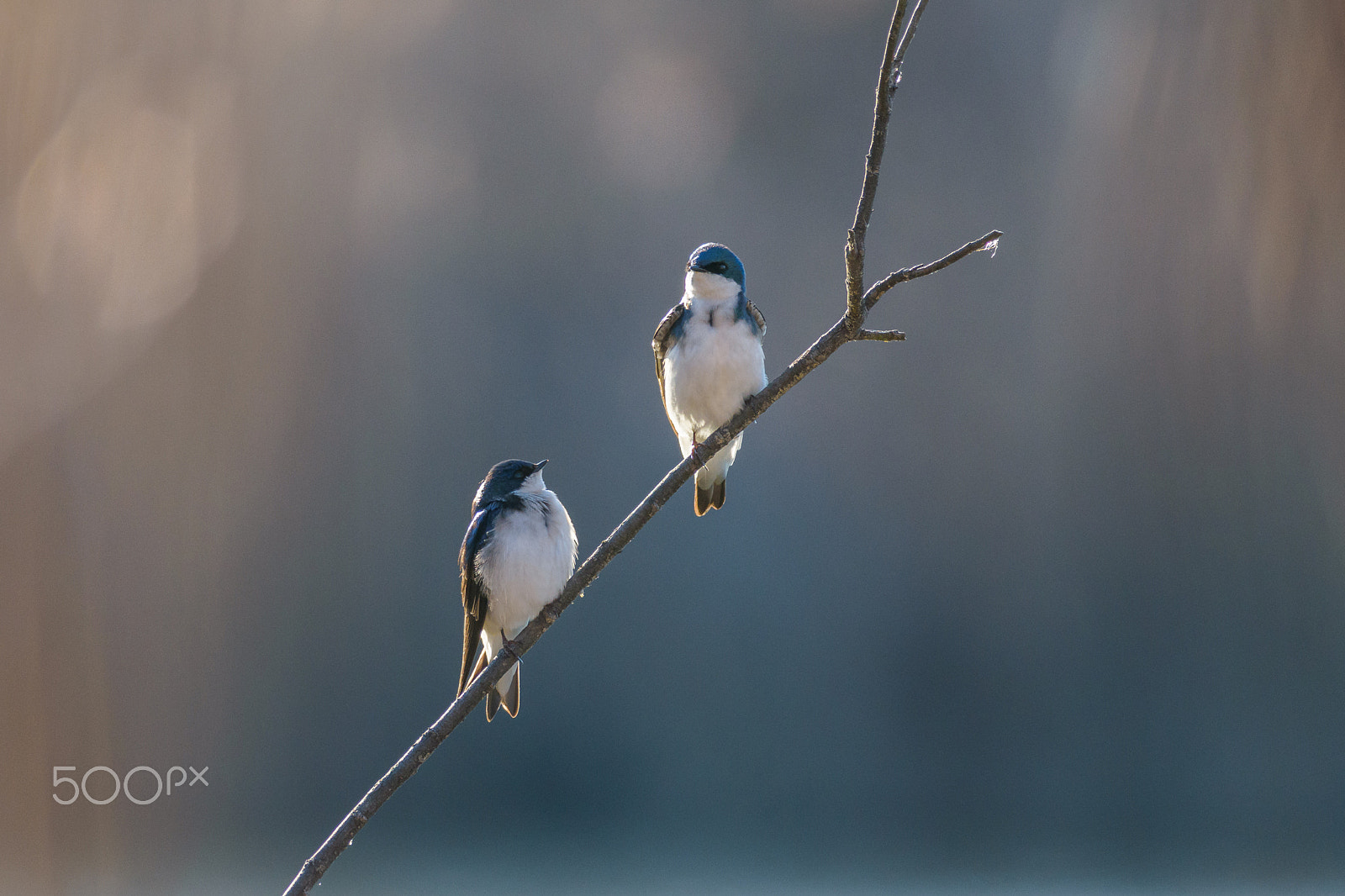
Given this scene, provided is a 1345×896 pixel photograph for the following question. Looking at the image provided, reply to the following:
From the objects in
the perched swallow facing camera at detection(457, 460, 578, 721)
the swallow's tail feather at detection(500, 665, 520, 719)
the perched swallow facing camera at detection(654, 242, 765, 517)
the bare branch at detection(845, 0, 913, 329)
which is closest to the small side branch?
the bare branch at detection(845, 0, 913, 329)

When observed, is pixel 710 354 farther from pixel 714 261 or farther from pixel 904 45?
pixel 904 45

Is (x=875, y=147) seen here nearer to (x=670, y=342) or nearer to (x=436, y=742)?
(x=436, y=742)

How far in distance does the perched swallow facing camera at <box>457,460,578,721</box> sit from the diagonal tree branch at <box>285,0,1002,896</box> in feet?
1.82

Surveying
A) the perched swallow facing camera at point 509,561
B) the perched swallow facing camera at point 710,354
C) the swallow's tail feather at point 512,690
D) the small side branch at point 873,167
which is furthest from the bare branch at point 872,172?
the swallow's tail feather at point 512,690

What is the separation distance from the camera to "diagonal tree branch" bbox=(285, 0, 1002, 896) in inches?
32.9

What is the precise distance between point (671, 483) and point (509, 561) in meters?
0.73

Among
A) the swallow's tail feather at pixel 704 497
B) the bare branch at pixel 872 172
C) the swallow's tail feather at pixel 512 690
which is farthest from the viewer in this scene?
the swallow's tail feather at pixel 704 497

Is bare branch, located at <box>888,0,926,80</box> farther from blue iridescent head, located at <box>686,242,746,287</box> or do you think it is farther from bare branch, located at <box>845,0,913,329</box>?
blue iridescent head, located at <box>686,242,746,287</box>

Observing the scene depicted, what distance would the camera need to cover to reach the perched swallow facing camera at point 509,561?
64.7 inches

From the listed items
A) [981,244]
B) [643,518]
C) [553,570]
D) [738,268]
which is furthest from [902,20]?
[553,570]

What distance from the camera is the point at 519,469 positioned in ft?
5.93

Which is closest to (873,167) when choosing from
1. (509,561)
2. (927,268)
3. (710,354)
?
(927,268)

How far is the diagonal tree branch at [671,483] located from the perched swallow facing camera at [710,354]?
0.57 meters

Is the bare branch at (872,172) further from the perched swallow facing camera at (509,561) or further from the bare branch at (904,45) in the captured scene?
the perched swallow facing camera at (509,561)
